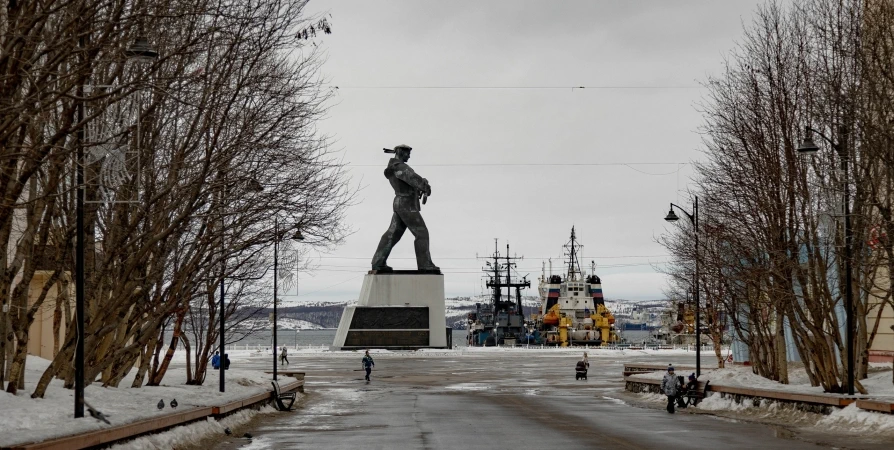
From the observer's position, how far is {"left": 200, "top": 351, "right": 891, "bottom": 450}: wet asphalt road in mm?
18734

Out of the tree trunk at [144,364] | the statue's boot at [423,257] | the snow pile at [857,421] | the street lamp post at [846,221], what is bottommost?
the snow pile at [857,421]

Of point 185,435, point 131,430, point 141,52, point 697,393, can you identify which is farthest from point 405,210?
point 141,52

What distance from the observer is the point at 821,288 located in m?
26.0

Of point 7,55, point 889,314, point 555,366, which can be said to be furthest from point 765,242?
point 555,366

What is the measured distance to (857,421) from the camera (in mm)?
21406

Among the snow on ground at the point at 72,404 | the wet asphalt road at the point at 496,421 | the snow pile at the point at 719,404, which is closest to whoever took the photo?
the snow on ground at the point at 72,404

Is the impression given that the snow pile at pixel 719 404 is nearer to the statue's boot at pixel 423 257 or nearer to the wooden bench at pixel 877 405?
the wooden bench at pixel 877 405

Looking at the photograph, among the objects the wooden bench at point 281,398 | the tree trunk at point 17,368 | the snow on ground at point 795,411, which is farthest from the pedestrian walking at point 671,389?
the tree trunk at point 17,368

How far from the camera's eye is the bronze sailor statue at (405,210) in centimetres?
7538

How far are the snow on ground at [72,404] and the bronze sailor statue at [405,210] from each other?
44.9 meters

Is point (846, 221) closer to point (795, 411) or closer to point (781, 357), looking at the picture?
point (795, 411)

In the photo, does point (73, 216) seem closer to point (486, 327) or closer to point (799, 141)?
point (799, 141)

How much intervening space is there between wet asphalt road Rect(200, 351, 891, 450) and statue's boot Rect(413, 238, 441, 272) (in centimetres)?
3080

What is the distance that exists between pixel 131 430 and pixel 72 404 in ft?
8.38
